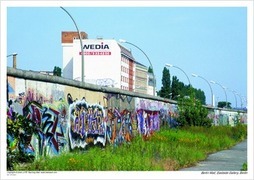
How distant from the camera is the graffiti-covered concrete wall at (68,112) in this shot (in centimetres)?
1409

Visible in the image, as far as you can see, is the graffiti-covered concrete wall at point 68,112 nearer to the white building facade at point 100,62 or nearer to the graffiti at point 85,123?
the graffiti at point 85,123

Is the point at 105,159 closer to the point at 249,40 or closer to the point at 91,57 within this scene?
the point at 249,40

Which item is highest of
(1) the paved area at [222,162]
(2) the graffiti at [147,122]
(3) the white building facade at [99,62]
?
(3) the white building facade at [99,62]

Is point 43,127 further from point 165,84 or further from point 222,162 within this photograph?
point 165,84

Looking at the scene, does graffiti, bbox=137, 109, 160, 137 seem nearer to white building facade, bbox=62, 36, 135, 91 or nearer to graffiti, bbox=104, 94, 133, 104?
graffiti, bbox=104, 94, 133, 104

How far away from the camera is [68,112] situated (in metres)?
17.1

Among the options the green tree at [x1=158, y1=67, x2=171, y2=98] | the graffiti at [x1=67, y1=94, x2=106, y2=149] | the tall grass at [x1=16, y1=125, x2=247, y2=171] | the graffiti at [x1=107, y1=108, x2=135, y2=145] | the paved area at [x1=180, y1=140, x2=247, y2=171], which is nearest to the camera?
the tall grass at [x1=16, y1=125, x2=247, y2=171]

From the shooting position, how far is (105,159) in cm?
1546

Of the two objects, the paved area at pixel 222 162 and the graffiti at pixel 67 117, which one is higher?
the graffiti at pixel 67 117

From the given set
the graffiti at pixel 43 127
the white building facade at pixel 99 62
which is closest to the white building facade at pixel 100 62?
the white building facade at pixel 99 62

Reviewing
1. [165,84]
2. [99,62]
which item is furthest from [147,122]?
[165,84]

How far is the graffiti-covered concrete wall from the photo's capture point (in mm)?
14086

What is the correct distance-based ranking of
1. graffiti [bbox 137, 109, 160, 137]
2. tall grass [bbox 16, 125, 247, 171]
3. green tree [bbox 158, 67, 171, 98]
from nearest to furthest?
tall grass [bbox 16, 125, 247, 171]
graffiti [bbox 137, 109, 160, 137]
green tree [bbox 158, 67, 171, 98]

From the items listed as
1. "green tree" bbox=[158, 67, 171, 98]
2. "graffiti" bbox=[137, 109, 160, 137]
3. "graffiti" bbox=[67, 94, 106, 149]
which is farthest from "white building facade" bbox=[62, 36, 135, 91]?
"graffiti" bbox=[67, 94, 106, 149]
